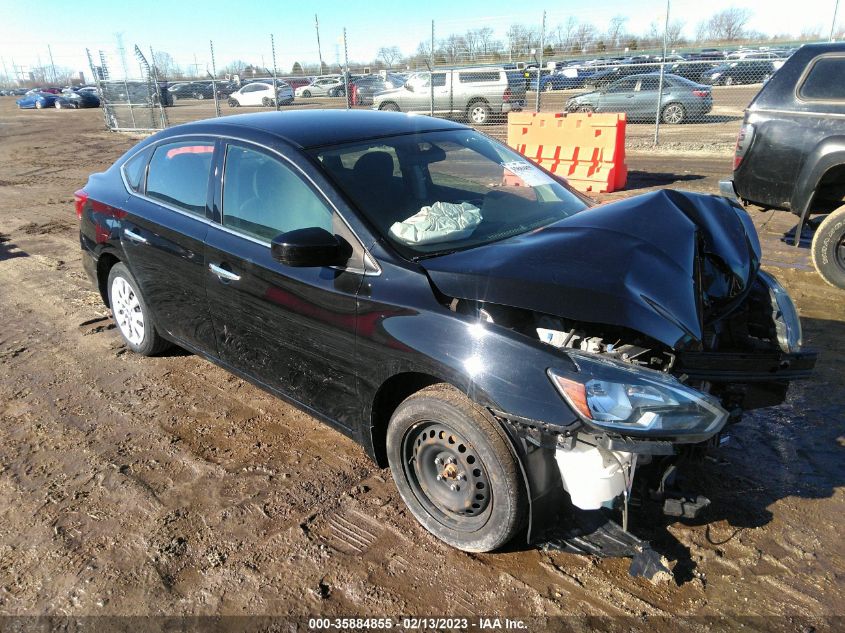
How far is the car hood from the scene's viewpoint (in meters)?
2.48

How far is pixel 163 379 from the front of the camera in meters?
4.54

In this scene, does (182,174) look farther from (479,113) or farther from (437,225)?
(479,113)

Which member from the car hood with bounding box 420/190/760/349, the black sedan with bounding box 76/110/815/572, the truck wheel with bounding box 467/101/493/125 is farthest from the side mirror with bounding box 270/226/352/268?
the truck wheel with bounding box 467/101/493/125

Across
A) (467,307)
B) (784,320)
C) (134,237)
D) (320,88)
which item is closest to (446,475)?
(467,307)

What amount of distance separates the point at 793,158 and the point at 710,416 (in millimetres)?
4683

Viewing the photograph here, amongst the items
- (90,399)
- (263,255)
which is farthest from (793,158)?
(90,399)

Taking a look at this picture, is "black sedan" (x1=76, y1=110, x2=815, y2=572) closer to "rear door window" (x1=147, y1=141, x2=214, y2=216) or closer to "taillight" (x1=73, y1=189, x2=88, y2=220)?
"rear door window" (x1=147, y1=141, x2=214, y2=216)

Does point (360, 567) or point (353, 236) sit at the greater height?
point (353, 236)

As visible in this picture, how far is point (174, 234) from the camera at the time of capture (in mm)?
3902

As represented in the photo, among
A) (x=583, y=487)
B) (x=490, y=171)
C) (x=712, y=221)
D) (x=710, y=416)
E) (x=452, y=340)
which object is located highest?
(x=490, y=171)

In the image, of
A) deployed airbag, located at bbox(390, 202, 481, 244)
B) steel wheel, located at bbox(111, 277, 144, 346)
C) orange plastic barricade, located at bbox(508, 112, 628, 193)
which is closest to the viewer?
deployed airbag, located at bbox(390, 202, 481, 244)

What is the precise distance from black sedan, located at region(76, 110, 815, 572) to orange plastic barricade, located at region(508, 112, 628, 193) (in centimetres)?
684

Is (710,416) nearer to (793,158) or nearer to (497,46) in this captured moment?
(793,158)

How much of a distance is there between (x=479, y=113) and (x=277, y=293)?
16803 mm
